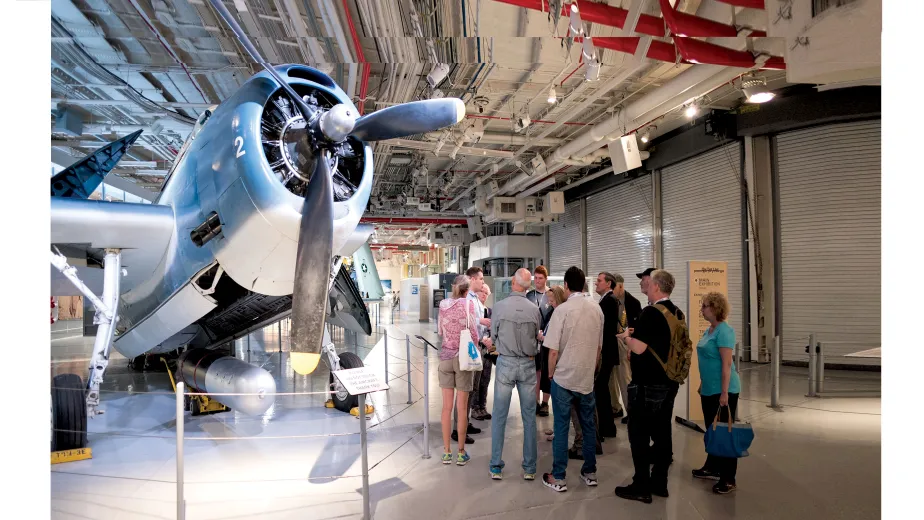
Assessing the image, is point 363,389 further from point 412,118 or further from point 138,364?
point 138,364

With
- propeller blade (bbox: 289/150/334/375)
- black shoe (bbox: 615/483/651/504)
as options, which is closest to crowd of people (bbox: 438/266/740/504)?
black shoe (bbox: 615/483/651/504)

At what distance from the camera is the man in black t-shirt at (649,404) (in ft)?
12.0

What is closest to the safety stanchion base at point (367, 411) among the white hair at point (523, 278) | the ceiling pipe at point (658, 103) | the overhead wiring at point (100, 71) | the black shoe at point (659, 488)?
the white hair at point (523, 278)

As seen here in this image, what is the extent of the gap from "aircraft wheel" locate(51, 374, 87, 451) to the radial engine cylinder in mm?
1140

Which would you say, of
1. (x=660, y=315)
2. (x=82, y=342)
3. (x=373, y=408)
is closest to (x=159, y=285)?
(x=373, y=408)

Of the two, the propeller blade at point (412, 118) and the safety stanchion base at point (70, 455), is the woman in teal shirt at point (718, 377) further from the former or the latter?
the safety stanchion base at point (70, 455)

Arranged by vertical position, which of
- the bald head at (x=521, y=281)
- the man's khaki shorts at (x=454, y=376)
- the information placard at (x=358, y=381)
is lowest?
the man's khaki shorts at (x=454, y=376)

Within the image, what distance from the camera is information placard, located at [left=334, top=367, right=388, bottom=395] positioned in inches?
139

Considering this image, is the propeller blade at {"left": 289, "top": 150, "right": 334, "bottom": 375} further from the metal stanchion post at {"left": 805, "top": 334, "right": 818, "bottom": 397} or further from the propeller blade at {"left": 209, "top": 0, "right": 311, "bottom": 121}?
the metal stanchion post at {"left": 805, "top": 334, "right": 818, "bottom": 397}

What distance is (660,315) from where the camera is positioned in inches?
145

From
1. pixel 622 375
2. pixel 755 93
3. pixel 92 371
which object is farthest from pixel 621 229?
pixel 92 371

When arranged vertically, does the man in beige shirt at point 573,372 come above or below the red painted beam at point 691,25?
below

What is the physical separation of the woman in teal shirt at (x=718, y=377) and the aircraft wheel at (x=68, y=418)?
18.4 feet

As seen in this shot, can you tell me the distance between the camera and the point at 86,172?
5918mm
